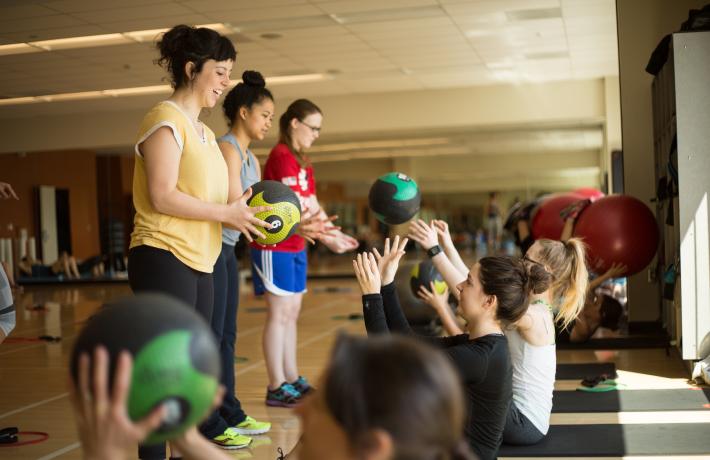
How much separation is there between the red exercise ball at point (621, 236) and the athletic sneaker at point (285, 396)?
2336 mm

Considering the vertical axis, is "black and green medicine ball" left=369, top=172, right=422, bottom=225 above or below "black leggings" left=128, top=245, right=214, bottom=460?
above

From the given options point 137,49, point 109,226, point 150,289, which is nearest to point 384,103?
point 137,49

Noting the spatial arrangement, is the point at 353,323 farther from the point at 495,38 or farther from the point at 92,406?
the point at 92,406

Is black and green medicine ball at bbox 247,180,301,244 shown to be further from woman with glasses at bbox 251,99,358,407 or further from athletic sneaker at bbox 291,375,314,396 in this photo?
athletic sneaker at bbox 291,375,314,396

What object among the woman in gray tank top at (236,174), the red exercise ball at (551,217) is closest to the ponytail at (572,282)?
the woman in gray tank top at (236,174)

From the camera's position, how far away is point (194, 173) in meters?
2.29

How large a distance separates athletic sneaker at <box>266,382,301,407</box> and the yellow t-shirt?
1.52 m

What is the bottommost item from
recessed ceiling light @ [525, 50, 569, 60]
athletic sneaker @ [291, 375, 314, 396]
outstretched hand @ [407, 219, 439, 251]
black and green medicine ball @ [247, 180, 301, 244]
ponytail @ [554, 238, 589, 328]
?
athletic sneaker @ [291, 375, 314, 396]

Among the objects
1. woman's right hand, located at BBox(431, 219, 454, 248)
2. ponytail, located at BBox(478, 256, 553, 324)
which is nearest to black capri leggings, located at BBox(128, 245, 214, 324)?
ponytail, located at BBox(478, 256, 553, 324)

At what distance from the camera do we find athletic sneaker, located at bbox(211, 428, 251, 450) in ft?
9.79

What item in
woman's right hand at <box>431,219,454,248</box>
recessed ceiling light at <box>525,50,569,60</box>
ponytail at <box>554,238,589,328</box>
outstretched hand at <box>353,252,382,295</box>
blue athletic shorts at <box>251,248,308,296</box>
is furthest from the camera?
recessed ceiling light at <box>525,50,569,60</box>

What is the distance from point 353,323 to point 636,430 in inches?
166

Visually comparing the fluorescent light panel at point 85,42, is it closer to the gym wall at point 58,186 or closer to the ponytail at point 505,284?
the gym wall at point 58,186

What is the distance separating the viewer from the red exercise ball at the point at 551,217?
21.2 feet
